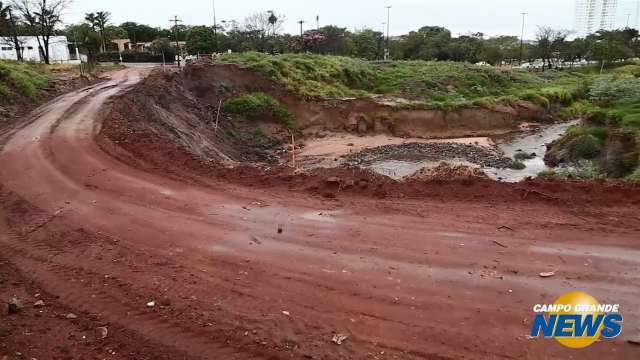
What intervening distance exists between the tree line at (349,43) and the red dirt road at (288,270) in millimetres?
Result: 44680

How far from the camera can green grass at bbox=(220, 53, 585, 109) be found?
31953 millimetres

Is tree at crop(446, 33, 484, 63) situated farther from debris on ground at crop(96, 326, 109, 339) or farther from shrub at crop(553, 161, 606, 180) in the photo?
debris on ground at crop(96, 326, 109, 339)

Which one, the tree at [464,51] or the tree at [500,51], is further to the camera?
the tree at [500,51]

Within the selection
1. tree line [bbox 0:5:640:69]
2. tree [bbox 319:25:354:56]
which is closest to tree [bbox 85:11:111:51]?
tree line [bbox 0:5:640:69]

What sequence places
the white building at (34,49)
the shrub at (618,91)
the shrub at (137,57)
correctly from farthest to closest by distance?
the shrub at (137,57)
the white building at (34,49)
the shrub at (618,91)

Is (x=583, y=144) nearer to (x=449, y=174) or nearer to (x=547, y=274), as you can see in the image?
(x=449, y=174)

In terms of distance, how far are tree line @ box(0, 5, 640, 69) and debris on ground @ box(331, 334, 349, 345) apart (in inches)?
1946

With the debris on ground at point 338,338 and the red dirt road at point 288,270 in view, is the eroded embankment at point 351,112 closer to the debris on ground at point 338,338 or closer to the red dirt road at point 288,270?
the red dirt road at point 288,270

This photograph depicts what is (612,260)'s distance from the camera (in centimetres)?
766

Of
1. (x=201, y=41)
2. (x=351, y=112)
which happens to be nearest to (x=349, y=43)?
(x=201, y=41)

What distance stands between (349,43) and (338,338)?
61727 millimetres

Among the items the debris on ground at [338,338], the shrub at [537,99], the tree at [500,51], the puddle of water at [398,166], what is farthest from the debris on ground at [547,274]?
the tree at [500,51]

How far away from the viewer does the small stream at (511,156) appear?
69.3 feet

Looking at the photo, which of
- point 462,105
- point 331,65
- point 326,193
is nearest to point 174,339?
point 326,193
